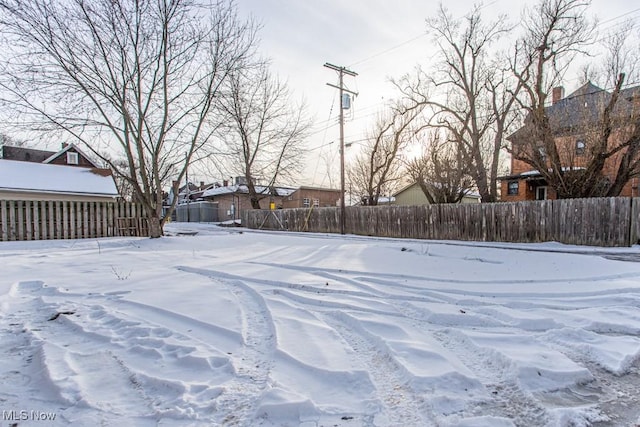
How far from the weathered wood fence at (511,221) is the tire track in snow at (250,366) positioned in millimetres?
11832

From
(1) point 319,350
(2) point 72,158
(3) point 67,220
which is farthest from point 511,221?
(2) point 72,158

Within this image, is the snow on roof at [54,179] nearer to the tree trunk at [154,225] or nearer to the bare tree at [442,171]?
the tree trunk at [154,225]

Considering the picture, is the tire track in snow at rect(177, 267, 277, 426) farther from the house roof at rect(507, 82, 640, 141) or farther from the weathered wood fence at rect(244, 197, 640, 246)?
the house roof at rect(507, 82, 640, 141)

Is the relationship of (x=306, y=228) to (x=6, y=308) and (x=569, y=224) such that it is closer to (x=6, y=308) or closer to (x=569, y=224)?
(x=569, y=224)

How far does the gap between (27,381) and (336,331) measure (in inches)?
94.8

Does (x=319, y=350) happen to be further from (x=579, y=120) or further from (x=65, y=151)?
(x=65, y=151)

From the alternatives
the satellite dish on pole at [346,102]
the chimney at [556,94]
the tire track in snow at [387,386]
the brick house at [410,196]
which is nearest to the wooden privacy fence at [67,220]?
the satellite dish on pole at [346,102]

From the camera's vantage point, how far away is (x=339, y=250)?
9.35 metres

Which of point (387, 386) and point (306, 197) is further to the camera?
point (306, 197)

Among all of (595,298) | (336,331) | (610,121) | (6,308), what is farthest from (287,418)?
(610,121)

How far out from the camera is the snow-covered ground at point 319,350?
6.42 ft

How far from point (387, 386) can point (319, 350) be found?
2.31ft

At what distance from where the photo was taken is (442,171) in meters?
18.8

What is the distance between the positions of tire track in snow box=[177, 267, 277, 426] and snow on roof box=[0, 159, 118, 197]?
18083mm
